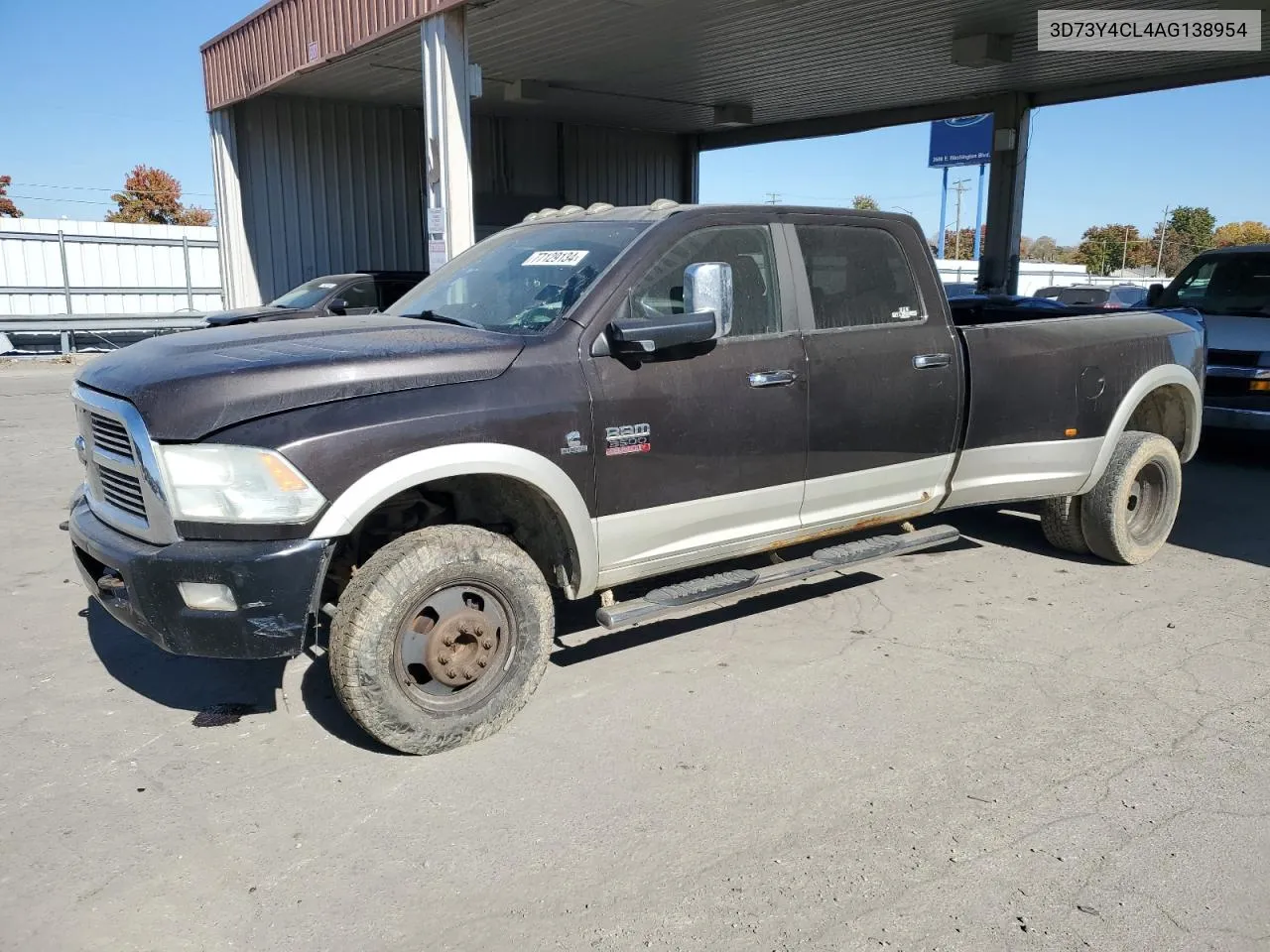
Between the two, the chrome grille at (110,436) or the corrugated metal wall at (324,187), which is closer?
the chrome grille at (110,436)

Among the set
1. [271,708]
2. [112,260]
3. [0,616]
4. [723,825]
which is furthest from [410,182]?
[723,825]

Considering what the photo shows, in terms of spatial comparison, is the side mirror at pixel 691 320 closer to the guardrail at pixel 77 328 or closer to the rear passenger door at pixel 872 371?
the rear passenger door at pixel 872 371

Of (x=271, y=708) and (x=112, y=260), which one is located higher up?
(x=112, y=260)

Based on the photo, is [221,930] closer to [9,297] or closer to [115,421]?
[115,421]

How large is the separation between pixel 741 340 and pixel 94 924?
10.5ft

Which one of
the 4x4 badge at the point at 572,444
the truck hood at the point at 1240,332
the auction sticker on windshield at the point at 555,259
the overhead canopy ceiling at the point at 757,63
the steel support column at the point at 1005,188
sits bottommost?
the 4x4 badge at the point at 572,444

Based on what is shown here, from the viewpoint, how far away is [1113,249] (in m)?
84.3

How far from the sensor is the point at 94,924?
279 cm

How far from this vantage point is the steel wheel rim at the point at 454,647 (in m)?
3.69

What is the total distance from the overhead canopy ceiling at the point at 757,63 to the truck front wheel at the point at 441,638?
8.54 metres

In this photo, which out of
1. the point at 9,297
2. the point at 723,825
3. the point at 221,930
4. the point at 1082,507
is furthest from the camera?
the point at 9,297

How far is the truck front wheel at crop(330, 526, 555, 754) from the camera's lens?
140 inches

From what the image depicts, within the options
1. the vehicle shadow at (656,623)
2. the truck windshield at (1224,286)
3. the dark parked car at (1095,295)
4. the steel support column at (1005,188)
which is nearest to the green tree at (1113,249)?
the dark parked car at (1095,295)

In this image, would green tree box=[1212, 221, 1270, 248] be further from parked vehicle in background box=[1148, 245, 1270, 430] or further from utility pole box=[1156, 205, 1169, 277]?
parked vehicle in background box=[1148, 245, 1270, 430]
